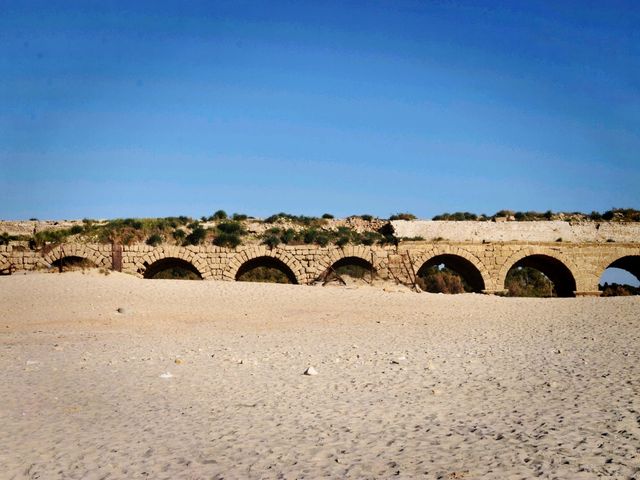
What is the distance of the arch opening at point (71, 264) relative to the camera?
1908 centimetres

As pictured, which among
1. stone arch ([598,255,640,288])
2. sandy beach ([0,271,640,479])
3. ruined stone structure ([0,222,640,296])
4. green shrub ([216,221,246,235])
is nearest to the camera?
sandy beach ([0,271,640,479])

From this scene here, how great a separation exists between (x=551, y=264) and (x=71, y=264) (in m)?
18.3

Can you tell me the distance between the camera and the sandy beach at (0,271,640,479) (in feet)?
14.8

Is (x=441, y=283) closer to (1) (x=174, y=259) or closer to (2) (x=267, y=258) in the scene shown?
(2) (x=267, y=258)

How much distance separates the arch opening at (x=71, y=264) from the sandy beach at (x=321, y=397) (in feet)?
19.8

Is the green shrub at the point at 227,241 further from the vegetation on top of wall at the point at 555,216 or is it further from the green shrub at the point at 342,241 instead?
the vegetation on top of wall at the point at 555,216

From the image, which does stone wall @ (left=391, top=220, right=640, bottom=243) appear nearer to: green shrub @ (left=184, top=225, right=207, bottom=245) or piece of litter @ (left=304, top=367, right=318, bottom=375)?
green shrub @ (left=184, top=225, right=207, bottom=245)

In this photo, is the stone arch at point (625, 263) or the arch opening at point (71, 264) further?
the stone arch at point (625, 263)

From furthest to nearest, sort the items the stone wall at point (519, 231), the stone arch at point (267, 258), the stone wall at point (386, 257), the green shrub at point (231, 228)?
the stone wall at point (519, 231)
the green shrub at point (231, 228)
the stone arch at point (267, 258)
the stone wall at point (386, 257)

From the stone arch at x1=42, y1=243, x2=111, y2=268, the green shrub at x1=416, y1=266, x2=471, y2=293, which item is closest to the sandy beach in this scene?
the stone arch at x1=42, y1=243, x2=111, y2=268

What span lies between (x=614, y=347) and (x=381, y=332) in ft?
12.4

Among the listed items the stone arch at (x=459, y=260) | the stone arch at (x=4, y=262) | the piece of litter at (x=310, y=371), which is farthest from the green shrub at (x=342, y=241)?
the piece of litter at (x=310, y=371)

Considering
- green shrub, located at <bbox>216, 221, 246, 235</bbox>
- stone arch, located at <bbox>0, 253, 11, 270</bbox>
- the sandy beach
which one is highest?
green shrub, located at <bbox>216, 221, 246, 235</bbox>

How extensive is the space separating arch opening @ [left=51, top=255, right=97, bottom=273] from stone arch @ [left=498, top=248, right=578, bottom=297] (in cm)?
1478
